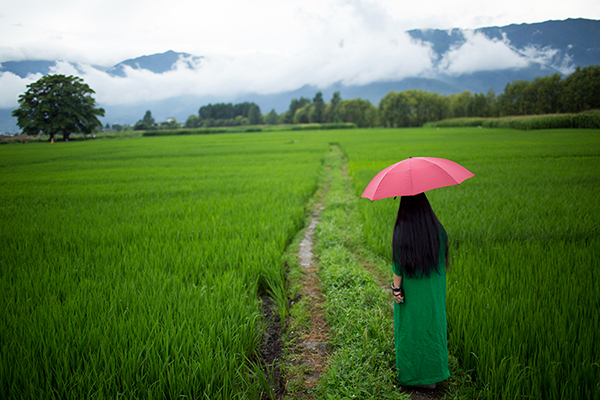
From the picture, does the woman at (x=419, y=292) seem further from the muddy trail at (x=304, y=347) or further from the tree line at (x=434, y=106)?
the tree line at (x=434, y=106)

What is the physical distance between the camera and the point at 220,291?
113 inches

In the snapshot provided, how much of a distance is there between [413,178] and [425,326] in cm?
107

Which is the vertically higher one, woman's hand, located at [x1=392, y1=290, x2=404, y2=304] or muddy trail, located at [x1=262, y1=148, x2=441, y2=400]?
woman's hand, located at [x1=392, y1=290, x2=404, y2=304]

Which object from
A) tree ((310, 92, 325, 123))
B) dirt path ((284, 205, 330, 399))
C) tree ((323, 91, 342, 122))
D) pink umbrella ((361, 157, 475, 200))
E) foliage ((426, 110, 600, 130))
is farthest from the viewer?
tree ((310, 92, 325, 123))

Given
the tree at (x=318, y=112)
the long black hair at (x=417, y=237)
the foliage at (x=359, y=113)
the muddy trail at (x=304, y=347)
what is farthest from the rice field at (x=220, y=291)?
→ the tree at (x=318, y=112)

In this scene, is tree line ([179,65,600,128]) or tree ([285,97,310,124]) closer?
tree line ([179,65,600,128])

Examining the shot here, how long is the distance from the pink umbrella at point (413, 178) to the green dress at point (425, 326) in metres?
0.45

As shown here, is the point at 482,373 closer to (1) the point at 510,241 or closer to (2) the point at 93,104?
(1) the point at 510,241

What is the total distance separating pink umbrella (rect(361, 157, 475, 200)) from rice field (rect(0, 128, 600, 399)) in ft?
4.22

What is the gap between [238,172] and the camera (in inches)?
446

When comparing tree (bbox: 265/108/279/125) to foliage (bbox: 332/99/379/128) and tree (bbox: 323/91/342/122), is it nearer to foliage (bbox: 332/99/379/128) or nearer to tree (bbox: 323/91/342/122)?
tree (bbox: 323/91/342/122)

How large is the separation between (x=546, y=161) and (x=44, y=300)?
1453 cm

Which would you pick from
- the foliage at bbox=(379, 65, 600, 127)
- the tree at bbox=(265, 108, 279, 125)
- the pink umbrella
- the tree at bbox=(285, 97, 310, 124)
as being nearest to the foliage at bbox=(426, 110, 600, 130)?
the foliage at bbox=(379, 65, 600, 127)

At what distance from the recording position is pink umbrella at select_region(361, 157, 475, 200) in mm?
1669
